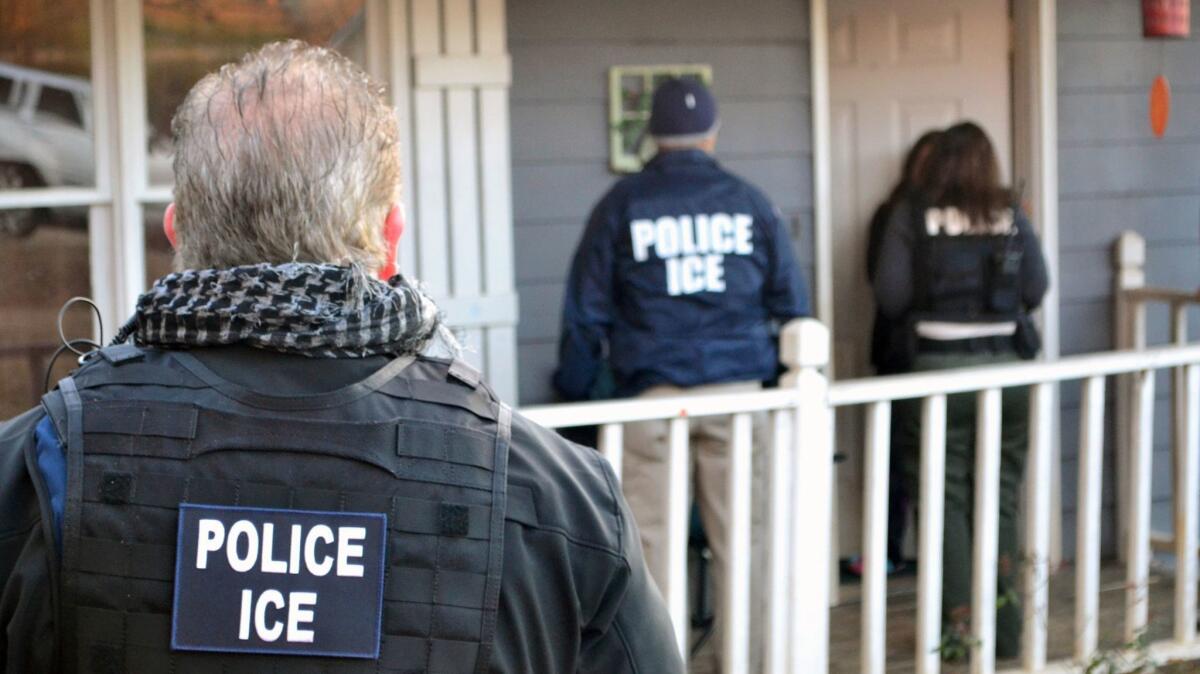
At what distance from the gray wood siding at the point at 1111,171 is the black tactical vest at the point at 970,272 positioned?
1041mm

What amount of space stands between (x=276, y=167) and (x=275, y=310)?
15 centimetres

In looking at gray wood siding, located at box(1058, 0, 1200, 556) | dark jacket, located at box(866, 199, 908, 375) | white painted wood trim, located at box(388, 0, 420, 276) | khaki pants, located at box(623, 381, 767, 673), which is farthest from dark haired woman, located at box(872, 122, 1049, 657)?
white painted wood trim, located at box(388, 0, 420, 276)

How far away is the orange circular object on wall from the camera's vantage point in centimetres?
562

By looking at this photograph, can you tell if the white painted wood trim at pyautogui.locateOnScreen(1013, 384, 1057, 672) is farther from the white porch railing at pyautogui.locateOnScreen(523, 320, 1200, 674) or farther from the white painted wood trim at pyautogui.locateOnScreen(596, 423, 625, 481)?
the white painted wood trim at pyautogui.locateOnScreen(596, 423, 625, 481)

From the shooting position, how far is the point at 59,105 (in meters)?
4.25

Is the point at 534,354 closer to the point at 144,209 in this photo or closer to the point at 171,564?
the point at 144,209

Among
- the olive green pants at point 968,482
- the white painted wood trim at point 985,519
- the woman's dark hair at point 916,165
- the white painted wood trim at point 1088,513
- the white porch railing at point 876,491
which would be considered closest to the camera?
the white porch railing at point 876,491

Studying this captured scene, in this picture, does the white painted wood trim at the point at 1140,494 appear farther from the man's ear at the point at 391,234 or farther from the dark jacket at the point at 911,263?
the man's ear at the point at 391,234

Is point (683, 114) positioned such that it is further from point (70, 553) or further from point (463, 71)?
point (70, 553)

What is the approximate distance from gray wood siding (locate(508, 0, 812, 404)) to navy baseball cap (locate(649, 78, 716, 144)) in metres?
0.47

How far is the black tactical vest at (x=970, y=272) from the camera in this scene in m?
4.71

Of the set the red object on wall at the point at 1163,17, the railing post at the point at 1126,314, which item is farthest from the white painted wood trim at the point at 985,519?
the red object on wall at the point at 1163,17

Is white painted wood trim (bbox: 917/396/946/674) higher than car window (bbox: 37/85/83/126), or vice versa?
car window (bbox: 37/85/83/126)

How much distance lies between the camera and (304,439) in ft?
4.90
